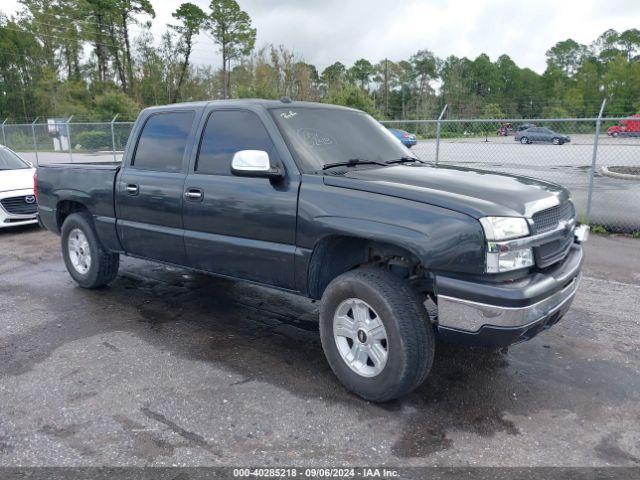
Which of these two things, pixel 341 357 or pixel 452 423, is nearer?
pixel 452 423

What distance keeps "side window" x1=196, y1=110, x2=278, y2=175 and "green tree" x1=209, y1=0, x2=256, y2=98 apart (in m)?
48.5

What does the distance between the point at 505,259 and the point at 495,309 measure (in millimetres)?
292

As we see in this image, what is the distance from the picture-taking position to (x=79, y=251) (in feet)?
19.2

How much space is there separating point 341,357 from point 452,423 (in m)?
0.81

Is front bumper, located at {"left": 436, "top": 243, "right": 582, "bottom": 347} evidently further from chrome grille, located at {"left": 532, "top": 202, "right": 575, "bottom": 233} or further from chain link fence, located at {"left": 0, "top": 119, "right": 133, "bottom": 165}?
chain link fence, located at {"left": 0, "top": 119, "right": 133, "bottom": 165}

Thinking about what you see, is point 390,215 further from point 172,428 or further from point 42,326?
point 42,326

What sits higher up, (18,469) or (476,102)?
(476,102)

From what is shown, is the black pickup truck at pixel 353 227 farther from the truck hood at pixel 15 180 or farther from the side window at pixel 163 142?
the truck hood at pixel 15 180

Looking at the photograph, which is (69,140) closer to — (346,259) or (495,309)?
(346,259)

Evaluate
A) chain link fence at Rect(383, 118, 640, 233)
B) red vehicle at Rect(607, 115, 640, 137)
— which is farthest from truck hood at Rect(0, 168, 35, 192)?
red vehicle at Rect(607, 115, 640, 137)

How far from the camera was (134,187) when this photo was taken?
4875 millimetres

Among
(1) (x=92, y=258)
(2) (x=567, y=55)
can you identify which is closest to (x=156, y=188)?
(1) (x=92, y=258)

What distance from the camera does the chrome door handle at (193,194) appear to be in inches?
168

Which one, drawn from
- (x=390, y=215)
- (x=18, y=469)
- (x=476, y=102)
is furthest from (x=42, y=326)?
(x=476, y=102)
